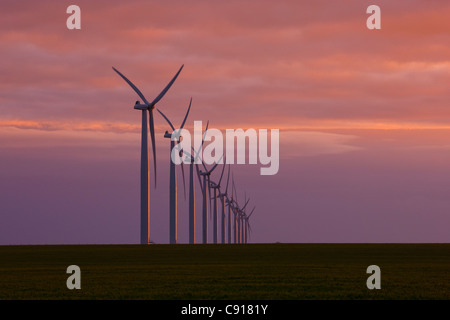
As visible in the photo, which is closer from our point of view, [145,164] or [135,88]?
[145,164]

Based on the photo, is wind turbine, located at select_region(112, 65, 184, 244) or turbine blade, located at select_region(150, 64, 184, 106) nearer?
wind turbine, located at select_region(112, 65, 184, 244)

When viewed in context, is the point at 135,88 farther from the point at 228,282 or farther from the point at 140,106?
the point at 228,282

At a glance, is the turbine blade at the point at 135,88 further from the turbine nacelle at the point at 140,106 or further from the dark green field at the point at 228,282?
the dark green field at the point at 228,282

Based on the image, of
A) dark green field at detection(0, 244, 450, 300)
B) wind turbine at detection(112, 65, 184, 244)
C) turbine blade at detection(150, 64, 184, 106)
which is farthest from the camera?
turbine blade at detection(150, 64, 184, 106)

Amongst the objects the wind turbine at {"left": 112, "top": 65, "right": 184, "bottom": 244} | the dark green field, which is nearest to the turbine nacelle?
the wind turbine at {"left": 112, "top": 65, "right": 184, "bottom": 244}

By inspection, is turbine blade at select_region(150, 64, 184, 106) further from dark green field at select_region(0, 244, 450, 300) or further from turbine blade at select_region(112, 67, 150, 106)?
dark green field at select_region(0, 244, 450, 300)

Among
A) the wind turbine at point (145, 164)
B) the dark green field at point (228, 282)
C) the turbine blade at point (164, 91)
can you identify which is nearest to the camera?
the dark green field at point (228, 282)

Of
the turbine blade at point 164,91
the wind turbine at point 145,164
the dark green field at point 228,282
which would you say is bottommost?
the dark green field at point 228,282

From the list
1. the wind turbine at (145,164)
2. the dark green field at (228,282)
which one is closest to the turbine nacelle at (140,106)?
the wind turbine at (145,164)

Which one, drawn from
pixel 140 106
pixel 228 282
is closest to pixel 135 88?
pixel 140 106

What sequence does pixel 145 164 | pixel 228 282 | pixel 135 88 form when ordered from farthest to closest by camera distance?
pixel 135 88
pixel 145 164
pixel 228 282

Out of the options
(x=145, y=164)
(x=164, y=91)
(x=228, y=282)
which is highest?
(x=164, y=91)

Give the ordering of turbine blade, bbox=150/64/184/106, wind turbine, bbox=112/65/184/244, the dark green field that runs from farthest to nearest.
→ turbine blade, bbox=150/64/184/106 < wind turbine, bbox=112/65/184/244 < the dark green field

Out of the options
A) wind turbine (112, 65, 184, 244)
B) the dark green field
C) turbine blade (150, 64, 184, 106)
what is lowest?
the dark green field
